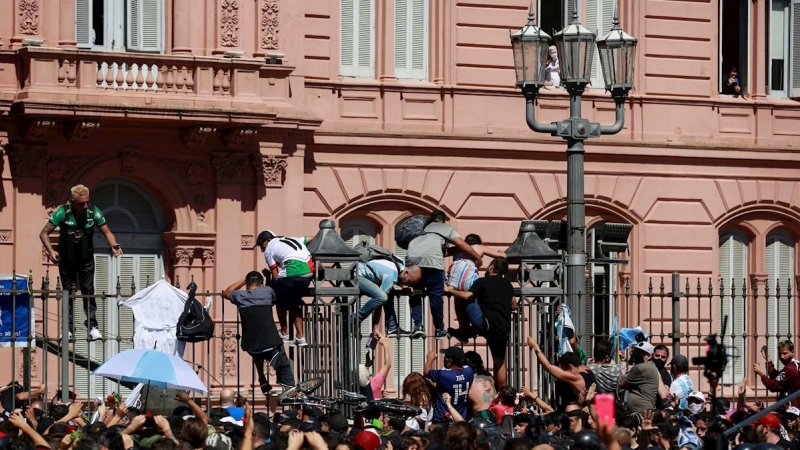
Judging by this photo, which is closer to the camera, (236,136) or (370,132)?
(236,136)

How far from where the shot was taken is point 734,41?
3575 centimetres

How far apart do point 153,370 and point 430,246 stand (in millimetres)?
4360

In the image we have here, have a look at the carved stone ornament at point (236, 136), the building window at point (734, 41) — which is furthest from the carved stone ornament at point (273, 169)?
the building window at point (734, 41)

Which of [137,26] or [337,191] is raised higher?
[137,26]

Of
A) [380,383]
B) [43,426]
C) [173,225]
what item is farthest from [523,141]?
[43,426]

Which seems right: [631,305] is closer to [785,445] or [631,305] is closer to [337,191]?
[337,191]

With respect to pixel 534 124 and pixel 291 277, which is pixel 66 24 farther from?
pixel 291 277

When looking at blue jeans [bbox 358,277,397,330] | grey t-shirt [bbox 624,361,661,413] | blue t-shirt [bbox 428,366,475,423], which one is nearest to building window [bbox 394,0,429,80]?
blue jeans [bbox 358,277,397,330]

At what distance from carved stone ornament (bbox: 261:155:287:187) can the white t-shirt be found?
30.9ft

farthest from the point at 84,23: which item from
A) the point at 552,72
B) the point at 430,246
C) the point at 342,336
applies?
the point at 342,336

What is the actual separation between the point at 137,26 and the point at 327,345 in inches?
446

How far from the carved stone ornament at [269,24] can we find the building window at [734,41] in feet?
27.2

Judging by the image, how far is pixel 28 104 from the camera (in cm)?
2917

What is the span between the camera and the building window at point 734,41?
1404 inches
